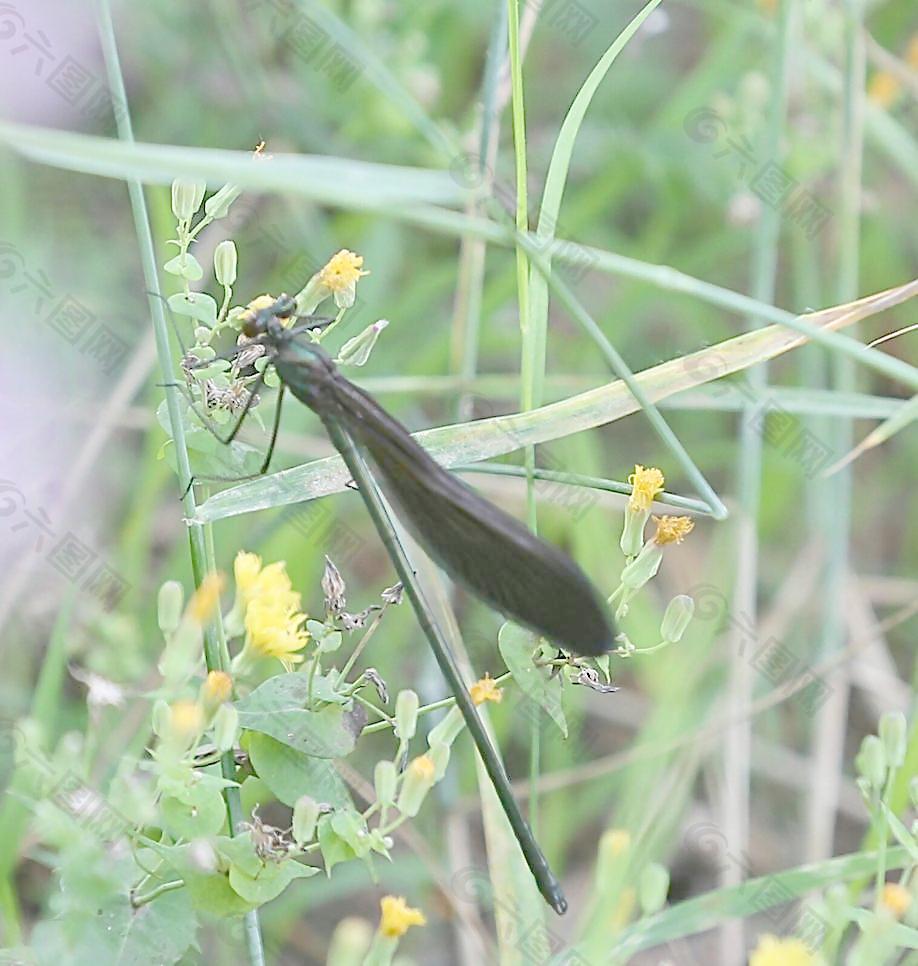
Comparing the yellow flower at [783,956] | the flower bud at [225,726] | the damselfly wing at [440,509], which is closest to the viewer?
the yellow flower at [783,956]

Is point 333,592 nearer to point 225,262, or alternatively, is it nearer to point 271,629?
point 271,629

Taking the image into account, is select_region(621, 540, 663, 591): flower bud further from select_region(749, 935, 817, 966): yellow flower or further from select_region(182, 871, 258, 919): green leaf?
select_region(182, 871, 258, 919): green leaf

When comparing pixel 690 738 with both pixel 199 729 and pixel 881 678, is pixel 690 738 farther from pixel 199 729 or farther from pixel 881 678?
pixel 199 729

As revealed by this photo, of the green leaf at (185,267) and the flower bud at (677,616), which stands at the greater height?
the green leaf at (185,267)

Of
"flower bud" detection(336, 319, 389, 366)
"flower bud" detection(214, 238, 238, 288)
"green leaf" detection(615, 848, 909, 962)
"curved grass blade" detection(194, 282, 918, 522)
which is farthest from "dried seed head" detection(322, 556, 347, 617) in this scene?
"green leaf" detection(615, 848, 909, 962)

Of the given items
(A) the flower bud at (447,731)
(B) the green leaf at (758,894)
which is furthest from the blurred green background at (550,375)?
(A) the flower bud at (447,731)

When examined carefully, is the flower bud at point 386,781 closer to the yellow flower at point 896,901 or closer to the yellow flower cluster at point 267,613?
the yellow flower cluster at point 267,613

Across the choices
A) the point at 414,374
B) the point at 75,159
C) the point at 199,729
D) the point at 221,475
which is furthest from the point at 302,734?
the point at 414,374
